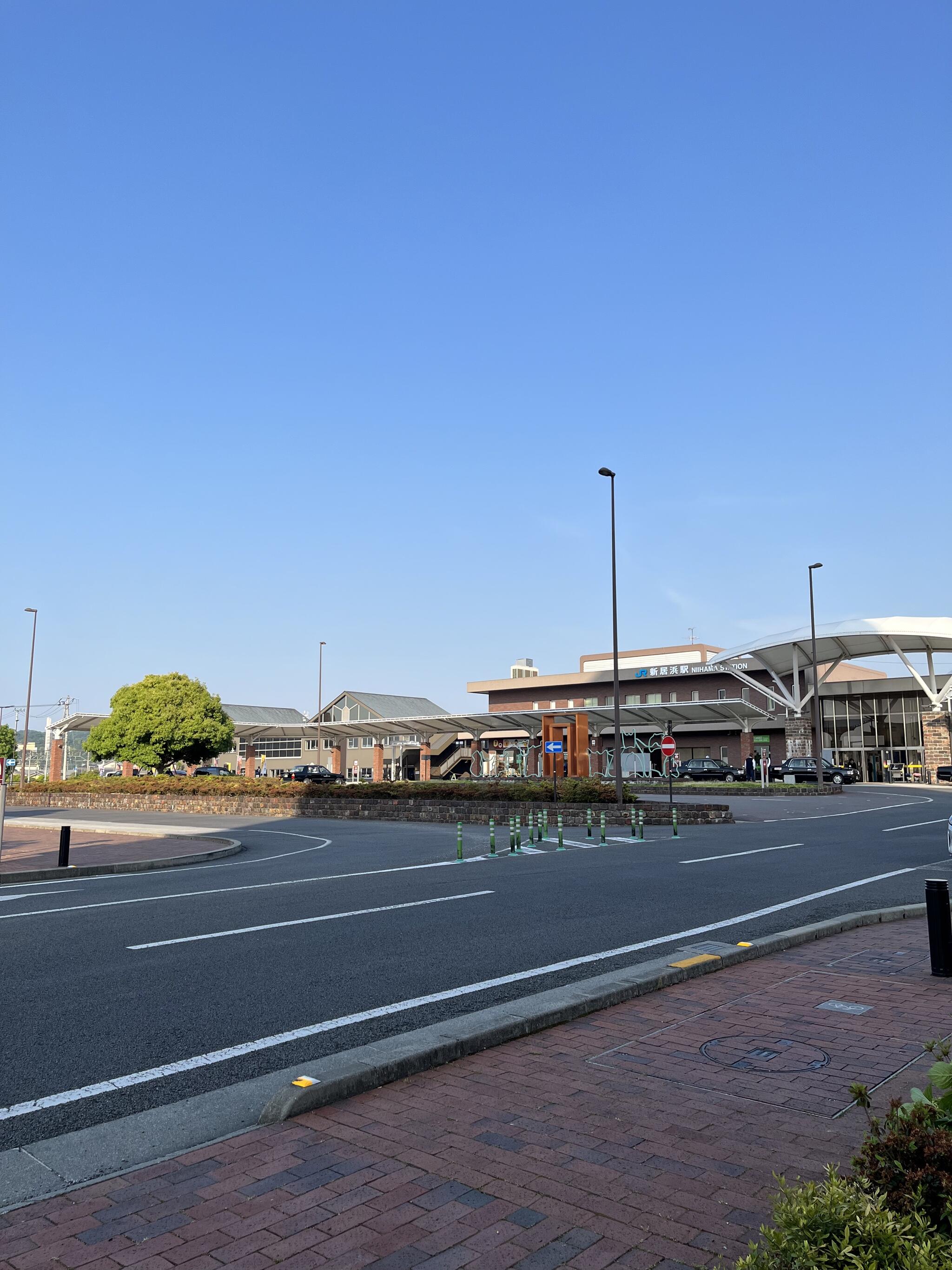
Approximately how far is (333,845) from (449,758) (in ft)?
205

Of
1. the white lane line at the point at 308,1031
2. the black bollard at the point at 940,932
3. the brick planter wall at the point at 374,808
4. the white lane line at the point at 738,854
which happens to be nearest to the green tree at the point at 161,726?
the brick planter wall at the point at 374,808

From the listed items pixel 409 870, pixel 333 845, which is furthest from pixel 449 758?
pixel 409 870

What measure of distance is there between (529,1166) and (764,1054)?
226 cm

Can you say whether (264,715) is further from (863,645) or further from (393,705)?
(863,645)

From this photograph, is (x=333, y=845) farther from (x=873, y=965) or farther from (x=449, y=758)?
(x=449, y=758)

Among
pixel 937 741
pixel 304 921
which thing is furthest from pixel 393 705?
pixel 304 921

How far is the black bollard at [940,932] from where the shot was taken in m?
7.75

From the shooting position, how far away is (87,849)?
872 inches

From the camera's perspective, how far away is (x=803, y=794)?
44.0 metres

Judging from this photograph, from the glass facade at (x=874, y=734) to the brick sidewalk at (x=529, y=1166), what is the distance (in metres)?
62.2

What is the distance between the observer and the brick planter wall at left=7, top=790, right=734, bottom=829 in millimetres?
28656

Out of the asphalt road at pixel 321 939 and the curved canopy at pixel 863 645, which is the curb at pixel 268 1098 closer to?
the asphalt road at pixel 321 939

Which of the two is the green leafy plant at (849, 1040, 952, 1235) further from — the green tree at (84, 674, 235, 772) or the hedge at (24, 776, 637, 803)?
the green tree at (84, 674, 235, 772)

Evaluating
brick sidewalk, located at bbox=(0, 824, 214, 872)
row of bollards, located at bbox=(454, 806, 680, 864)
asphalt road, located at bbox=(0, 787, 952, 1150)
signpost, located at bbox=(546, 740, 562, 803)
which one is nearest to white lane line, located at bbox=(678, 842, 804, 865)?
asphalt road, located at bbox=(0, 787, 952, 1150)
